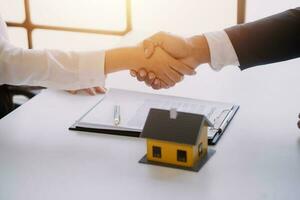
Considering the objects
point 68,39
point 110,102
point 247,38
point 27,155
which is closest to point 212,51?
point 247,38

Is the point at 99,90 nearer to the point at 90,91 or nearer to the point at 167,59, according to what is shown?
the point at 90,91

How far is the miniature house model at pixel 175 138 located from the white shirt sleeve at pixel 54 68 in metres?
0.39

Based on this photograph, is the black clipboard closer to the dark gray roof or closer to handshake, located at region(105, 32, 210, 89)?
the dark gray roof

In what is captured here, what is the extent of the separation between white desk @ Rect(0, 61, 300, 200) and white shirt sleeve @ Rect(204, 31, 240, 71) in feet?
0.37

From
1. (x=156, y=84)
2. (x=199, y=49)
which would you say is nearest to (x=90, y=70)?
(x=156, y=84)

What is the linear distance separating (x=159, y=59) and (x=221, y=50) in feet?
0.64

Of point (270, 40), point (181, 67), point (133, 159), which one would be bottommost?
point (133, 159)

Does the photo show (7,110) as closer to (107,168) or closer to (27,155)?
(27,155)

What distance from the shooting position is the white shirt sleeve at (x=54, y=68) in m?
1.42

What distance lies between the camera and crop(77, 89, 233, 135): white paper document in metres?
1.27

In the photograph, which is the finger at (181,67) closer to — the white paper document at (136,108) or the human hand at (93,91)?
the white paper document at (136,108)

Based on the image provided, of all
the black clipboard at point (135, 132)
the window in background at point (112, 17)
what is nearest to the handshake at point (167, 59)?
the black clipboard at point (135, 132)

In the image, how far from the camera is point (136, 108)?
4.43 ft

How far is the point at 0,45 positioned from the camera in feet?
4.80
